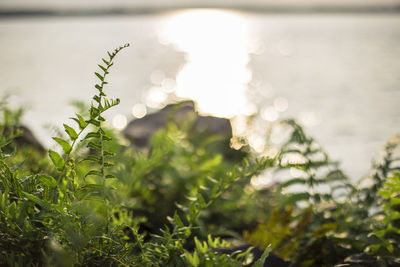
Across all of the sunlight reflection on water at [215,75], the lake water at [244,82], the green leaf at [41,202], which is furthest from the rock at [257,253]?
the sunlight reflection on water at [215,75]

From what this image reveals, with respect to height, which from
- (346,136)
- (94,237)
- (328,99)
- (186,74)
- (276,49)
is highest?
(276,49)

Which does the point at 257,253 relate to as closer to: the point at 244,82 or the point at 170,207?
the point at 170,207

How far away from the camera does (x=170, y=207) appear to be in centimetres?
101

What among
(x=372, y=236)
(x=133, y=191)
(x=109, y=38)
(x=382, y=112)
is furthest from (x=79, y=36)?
(x=372, y=236)

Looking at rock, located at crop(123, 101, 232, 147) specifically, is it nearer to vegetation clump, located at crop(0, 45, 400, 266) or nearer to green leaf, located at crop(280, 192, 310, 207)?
vegetation clump, located at crop(0, 45, 400, 266)

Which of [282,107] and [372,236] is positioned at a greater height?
[282,107]

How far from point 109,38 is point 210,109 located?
3.56 m

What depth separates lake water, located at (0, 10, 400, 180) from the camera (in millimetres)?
1925

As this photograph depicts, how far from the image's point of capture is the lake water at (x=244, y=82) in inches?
75.8

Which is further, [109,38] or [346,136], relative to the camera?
[109,38]

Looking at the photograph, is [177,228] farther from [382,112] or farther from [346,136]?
[382,112]

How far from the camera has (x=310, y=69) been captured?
3475 millimetres

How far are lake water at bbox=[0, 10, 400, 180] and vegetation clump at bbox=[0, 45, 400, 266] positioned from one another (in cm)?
37

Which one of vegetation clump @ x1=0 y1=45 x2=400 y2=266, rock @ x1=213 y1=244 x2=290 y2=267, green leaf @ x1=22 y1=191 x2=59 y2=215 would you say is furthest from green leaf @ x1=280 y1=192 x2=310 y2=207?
green leaf @ x1=22 y1=191 x2=59 y2=215
